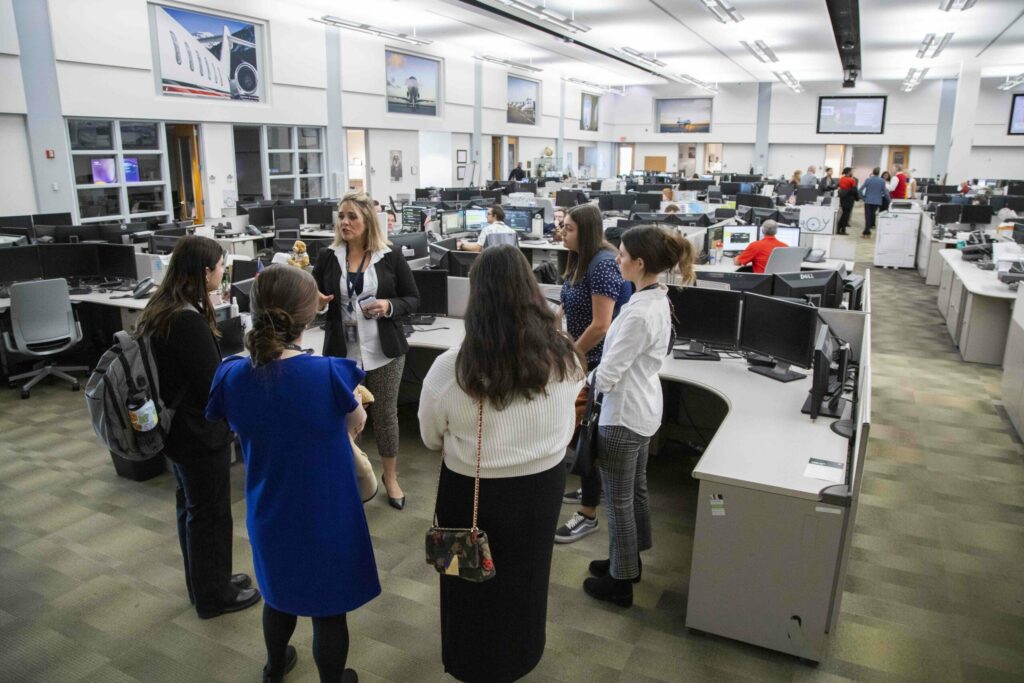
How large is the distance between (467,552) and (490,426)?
32 centimetres

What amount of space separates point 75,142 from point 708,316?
9278 mm

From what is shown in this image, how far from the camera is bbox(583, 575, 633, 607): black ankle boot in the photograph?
292 cm

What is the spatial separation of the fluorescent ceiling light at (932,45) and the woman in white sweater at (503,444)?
15045 millimetres

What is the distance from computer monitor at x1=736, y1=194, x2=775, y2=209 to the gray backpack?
36.2 ft

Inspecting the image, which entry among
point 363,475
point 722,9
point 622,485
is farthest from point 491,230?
point 722,9

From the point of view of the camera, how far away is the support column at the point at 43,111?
8531 millimetres

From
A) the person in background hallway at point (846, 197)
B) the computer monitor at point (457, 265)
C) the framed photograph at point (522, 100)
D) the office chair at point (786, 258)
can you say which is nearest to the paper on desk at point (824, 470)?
the computer monitor at point (457, 265)

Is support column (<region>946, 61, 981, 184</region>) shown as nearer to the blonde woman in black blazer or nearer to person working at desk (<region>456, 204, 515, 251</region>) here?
person working at desk (<region>456, 204, 515, 251</region>)

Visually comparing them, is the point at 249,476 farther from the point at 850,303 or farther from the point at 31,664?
the point at 850,303

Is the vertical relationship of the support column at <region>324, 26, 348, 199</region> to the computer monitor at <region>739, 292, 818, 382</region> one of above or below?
above

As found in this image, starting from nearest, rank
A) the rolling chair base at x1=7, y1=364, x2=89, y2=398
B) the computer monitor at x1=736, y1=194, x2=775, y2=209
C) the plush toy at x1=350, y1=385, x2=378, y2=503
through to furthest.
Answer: the plush toy at x1=350, y1=385, x2=378, y2=503
the rolling chair base at x1=7, y1=364, x2=89, y2=398
the computer monitor at x1=736, y1=194, x2=775, y2=209

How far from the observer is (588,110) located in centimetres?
2542

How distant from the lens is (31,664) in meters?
2.58

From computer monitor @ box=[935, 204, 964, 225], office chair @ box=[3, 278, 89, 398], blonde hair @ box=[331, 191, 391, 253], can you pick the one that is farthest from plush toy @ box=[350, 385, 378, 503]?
computer monitor @ box=[935, 204, 964, 225]
